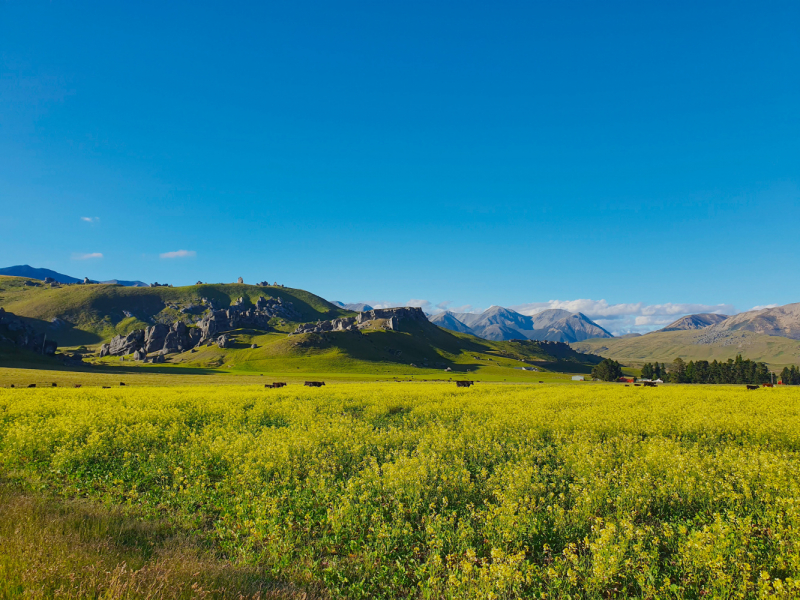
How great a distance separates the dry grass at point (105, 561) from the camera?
5.99 m

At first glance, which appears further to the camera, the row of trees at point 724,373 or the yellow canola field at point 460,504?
the row of trees at point 724,373

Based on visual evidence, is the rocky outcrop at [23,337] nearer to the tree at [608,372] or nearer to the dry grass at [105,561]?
the dry grass at [105,561]

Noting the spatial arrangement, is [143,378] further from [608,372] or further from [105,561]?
[608,372]

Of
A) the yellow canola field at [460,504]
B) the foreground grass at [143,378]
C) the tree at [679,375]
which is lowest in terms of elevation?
the foreground grass at [143,378]

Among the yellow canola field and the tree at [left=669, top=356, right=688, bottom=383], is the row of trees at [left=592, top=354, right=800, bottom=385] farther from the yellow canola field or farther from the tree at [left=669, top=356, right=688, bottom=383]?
the yellow canola field

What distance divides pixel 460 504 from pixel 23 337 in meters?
196

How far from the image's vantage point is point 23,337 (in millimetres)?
141875

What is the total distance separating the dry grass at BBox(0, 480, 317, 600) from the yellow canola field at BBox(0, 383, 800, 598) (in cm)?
93

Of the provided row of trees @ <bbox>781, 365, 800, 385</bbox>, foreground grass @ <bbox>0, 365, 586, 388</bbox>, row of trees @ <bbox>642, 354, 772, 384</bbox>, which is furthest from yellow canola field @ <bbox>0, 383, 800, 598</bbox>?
row of trees @ <bbox>781, 365, 800, 385</bbox>

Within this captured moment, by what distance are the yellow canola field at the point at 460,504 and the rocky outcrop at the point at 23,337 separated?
172 m

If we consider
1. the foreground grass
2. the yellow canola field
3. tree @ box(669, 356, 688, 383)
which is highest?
the yellow canola field

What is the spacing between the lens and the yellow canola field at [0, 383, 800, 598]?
288 inches

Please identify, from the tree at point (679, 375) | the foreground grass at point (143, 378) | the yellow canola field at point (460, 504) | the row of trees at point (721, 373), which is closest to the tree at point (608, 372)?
the row of trees at point (721, 373)

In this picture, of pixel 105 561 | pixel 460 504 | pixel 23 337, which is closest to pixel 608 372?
pixel 460 504
